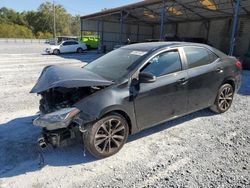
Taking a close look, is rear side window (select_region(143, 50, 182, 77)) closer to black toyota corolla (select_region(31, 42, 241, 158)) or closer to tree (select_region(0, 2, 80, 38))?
black toyota corolla (select_region(31, 42, 241, 158))

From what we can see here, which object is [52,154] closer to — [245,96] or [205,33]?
[245,96]

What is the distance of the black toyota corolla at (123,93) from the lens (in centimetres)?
309

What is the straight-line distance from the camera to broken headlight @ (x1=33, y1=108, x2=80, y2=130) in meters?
2.97

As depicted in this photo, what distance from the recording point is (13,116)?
4891mm

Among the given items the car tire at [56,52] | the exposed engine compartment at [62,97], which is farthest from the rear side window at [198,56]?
the car tire at [56,52]

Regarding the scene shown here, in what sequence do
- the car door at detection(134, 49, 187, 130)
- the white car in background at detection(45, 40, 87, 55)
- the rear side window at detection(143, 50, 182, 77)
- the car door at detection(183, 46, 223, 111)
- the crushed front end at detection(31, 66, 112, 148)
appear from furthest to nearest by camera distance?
1. the white car in background at detection(45, 40, 87, 55)
2. the car door at detection(183, 46, 223, 111)
3. the rear side window at detection(143, 50, 182, 77)
4. the car door at detection(134, 49, 187, 130)
5. the crushed front end at detection(31, 66, 112, 148)

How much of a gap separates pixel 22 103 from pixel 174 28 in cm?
2292

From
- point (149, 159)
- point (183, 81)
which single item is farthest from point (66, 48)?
point (149, 159)

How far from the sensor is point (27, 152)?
3471 mm

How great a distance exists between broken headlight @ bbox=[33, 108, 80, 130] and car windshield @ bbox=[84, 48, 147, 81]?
87 cm

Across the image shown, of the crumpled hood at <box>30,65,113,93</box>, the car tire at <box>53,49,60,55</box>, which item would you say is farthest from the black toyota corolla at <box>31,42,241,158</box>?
the car tire at <box>53,49,60,55</box>

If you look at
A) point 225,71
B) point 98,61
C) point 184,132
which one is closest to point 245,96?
point 225,71

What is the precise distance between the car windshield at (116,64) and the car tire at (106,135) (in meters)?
0.67

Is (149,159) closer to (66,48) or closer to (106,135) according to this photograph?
(106,135)
